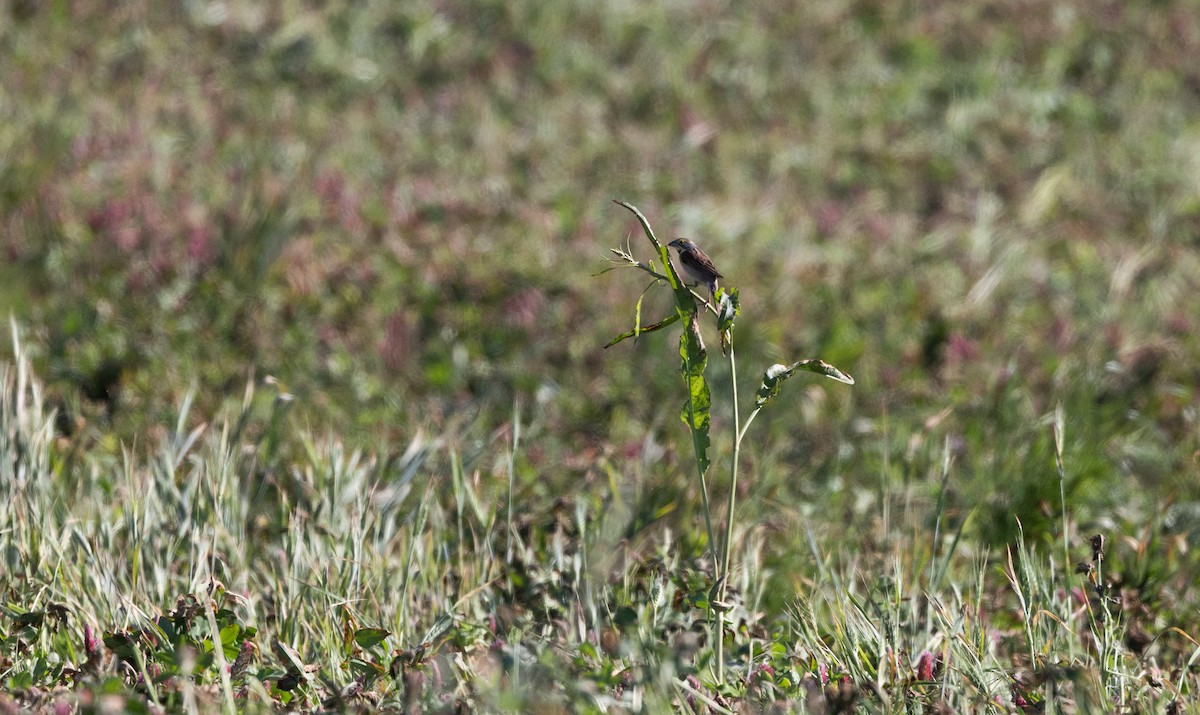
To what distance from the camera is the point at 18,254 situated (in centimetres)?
577

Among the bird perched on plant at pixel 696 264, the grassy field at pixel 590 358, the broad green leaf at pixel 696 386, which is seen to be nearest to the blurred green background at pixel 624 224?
the grassy field at pixel 590 358

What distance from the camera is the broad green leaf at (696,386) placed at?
2.46 meters

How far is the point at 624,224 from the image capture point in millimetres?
7199

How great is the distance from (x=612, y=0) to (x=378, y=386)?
661 cm

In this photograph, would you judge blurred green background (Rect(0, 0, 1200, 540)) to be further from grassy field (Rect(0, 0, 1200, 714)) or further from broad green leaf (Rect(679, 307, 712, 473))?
broad green leaf (Rect(679, 307, 712, 473))

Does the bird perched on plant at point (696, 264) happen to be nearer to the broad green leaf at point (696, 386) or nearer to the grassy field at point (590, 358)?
the broad green leaf at point (696, 386)

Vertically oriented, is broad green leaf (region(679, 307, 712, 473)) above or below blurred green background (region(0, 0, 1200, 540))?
below

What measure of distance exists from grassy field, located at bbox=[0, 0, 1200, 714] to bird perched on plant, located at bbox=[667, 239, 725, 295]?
314 mm

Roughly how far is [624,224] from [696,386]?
4736mm

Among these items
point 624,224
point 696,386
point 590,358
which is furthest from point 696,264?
point 624,224

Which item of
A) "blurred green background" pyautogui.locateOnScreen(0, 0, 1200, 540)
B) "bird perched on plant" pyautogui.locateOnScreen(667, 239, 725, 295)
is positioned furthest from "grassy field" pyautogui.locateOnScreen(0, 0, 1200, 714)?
"bird perched on plant" pyautogui.locateOnScreen(667, 239, 725, 295)

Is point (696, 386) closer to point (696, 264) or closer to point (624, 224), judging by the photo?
point (696, 264)

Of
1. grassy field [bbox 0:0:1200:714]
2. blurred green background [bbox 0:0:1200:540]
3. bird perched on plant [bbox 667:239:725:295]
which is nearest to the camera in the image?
bird perched on plant [bbox 667:239:725:295]

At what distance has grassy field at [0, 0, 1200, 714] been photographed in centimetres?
279
